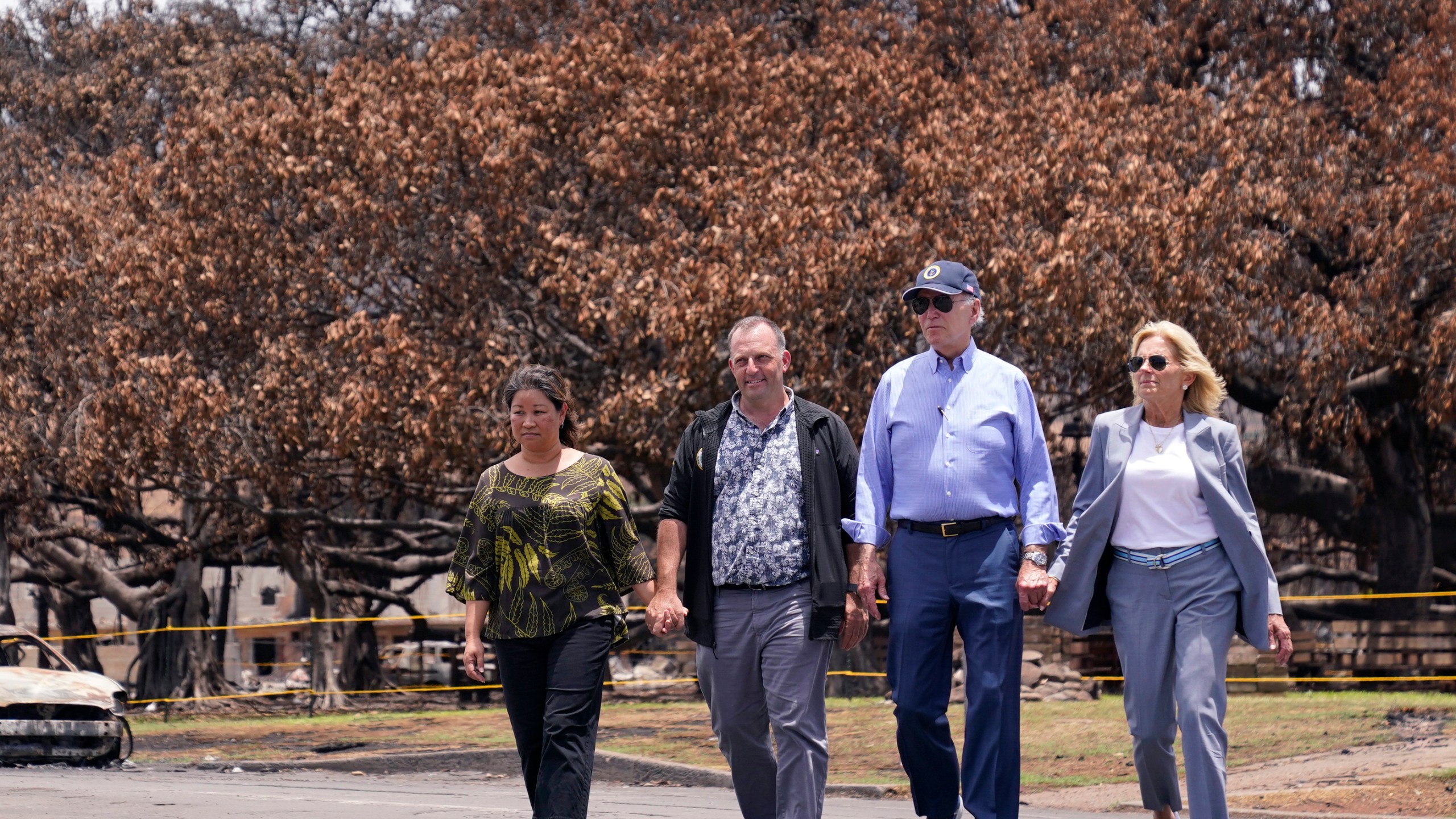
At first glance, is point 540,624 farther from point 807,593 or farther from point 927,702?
point 927,702

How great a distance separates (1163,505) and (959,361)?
864 mm

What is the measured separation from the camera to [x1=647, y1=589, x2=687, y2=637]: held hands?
19.5 ft

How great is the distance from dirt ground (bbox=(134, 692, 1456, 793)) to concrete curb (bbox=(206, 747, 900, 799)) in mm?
348

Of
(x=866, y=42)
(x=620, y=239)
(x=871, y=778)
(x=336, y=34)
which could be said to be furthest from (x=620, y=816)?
(x=336, y=34)

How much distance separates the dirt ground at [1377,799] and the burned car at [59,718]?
31.4 feet

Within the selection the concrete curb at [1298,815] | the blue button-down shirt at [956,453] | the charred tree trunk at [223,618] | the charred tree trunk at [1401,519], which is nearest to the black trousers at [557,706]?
the blue button-down shirt at [956,453]

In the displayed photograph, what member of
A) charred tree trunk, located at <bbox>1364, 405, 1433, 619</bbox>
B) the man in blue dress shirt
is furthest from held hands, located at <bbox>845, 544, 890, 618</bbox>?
charred tree trunk, located at <bbox>1364, 405, 1433, 619</bbox>

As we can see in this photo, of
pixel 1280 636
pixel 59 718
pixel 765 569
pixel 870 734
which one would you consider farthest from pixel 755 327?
pixel 59 718

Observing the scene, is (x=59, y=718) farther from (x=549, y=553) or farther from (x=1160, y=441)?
(x=1160, y=441)

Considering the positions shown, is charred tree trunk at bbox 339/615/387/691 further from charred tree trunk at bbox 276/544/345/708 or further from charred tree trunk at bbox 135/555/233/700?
charred tree trunk at bbox 135/555/233/700

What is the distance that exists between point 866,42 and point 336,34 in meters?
9.79

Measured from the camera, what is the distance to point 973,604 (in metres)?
5.91

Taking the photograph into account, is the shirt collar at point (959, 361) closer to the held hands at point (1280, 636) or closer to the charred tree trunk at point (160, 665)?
the held hands at point (1280, 636)

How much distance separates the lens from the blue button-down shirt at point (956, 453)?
5996mm
